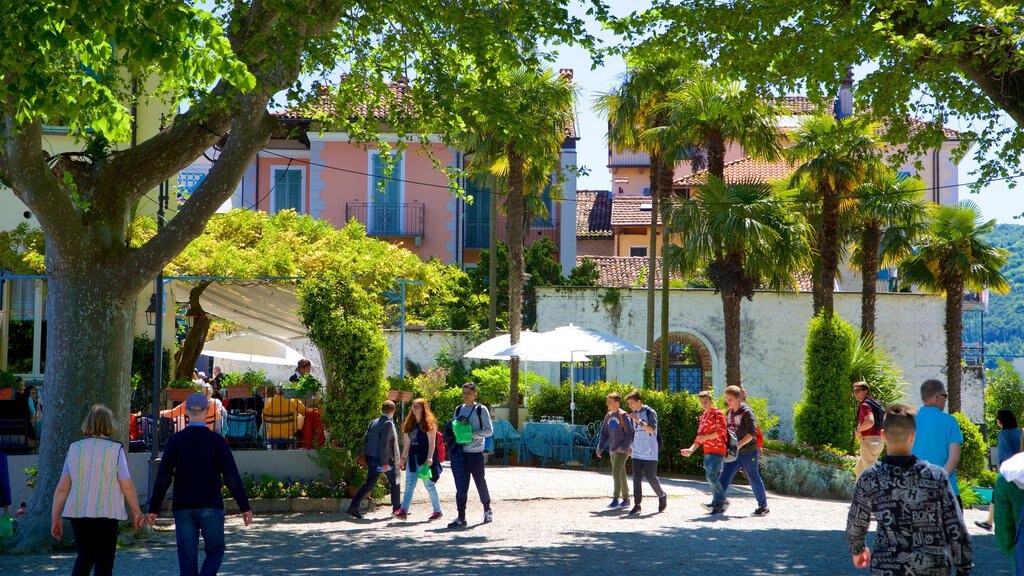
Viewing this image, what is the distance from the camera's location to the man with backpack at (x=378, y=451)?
13.7m

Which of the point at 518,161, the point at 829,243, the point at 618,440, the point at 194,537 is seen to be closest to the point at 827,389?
the point at 829,243

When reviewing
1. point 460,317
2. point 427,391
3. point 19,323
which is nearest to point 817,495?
point 427,391

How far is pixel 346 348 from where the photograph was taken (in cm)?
1440

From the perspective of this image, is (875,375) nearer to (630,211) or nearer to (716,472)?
(716,472)

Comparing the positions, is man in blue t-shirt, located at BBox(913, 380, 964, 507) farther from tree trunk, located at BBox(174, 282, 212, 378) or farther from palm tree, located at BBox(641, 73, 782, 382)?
tree trunk, located at BBox(174, 282, 212, 378)

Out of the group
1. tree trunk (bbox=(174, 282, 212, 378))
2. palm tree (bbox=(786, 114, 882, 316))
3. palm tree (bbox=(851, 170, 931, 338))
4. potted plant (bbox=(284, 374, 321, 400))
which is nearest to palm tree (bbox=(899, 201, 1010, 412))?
palm tree (bbox=(851, 170, 931, 338))

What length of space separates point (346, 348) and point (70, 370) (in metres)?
4.05

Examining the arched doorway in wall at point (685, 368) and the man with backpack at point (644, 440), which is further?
the arched doorway in wall at point (685, 368)

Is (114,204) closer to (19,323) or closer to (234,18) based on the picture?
(234,18)

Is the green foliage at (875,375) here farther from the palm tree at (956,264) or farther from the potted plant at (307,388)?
the potted plant at (307,388)

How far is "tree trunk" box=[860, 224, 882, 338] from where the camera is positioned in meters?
27.6

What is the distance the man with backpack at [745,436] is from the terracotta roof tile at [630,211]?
36747mm

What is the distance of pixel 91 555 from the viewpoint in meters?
7.69

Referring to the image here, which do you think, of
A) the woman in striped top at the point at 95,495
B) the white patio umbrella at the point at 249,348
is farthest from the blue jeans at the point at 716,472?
the white patio umbrella at the point at 249,348
